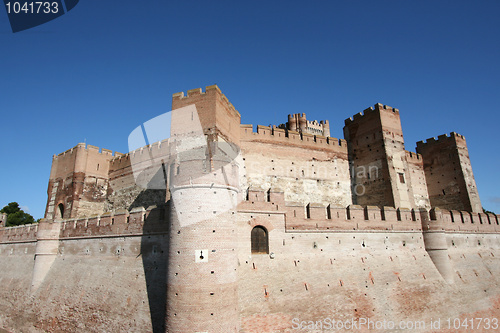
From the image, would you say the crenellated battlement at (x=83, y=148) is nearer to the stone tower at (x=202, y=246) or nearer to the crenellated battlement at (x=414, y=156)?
the stone tower at (x=202, y=246)

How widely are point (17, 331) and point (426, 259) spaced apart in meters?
21.7

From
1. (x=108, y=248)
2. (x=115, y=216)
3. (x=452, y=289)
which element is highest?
(x=115, y=216)

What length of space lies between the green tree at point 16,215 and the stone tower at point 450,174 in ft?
137

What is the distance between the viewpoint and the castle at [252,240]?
11.0m

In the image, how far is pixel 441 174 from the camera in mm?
23422

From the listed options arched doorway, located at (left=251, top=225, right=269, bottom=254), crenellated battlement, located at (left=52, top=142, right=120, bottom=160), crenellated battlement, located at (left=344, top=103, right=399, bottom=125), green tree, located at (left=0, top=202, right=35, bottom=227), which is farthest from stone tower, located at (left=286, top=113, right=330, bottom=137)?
green tree, located at (left=0, top=202, right=35, bottom=227)

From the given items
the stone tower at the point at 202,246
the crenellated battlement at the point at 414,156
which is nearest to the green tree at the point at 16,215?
the stone tower at the point at 202,246

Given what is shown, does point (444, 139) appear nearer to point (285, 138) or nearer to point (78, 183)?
point (285, 138)

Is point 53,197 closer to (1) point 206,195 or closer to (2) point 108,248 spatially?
(2) point 108,248

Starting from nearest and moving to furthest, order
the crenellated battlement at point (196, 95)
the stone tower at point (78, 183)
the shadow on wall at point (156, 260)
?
1. the shadow on wall at point (156, 260)
2. the crenellated battlement at point (196, 95)
3. the stone tower at point (78, 183)

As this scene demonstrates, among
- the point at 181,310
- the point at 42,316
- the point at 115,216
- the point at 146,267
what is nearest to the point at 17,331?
the point at 42,316

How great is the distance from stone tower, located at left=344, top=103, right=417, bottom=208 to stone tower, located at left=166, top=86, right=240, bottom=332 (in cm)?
1269

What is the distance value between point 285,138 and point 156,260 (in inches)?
475

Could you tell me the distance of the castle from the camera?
36.1ft
